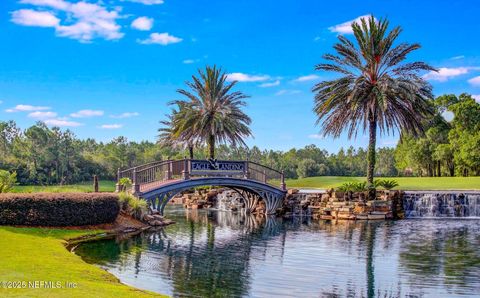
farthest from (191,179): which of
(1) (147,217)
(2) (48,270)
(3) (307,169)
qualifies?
(3) (307,169)

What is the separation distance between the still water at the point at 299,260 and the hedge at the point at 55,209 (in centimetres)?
244

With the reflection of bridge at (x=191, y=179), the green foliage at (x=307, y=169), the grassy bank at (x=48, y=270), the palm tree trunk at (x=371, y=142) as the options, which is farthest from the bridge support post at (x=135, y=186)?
the green foliage at (x=307, y=169)

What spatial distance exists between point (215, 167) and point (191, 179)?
111 inches

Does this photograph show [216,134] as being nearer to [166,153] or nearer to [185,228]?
[185,228]

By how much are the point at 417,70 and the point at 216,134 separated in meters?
18.7

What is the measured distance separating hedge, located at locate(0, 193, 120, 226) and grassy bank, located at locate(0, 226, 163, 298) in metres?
1.84

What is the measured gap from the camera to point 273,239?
25953 millimetres

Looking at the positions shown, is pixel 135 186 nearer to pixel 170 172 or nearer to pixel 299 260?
pixel 170 172

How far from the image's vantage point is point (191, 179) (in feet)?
109

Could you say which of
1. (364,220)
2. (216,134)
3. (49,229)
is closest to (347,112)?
(364,220)

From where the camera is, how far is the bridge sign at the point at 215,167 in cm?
3384

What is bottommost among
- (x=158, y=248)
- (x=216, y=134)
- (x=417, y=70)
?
(x=158, y=248)

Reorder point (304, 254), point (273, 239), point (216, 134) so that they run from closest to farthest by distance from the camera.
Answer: point (304, 254), point (273, 239), point (216, 134)

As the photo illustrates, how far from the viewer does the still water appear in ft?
47.7
